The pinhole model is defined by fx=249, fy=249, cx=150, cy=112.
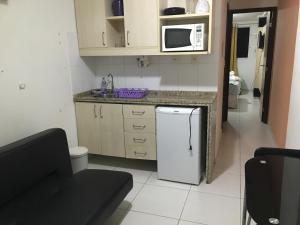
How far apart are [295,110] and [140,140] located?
1825mm

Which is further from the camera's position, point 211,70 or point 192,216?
point 211,70

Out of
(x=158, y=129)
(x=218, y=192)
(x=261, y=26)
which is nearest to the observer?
(x=218, y=192)

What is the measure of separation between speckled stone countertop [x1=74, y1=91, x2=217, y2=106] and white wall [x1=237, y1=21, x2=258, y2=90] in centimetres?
629

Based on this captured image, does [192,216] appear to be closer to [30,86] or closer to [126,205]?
[126,205]

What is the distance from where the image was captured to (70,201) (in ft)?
6.02

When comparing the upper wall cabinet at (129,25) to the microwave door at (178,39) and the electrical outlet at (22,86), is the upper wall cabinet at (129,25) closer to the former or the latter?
the microwave door at (178,39)

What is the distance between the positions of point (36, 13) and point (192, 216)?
2413mm

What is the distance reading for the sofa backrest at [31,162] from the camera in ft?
5.78

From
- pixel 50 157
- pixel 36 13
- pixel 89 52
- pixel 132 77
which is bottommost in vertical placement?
pixel 50 157

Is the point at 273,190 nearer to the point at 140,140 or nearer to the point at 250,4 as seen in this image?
the point at 140,140

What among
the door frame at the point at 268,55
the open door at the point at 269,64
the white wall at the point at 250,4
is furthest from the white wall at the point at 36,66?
the open door at the point at 269,64

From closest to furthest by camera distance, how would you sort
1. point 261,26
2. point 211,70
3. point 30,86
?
point 30,86
point 211,70
point 261,26

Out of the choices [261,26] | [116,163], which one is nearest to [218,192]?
[116,163]

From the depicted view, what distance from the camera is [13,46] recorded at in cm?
218
